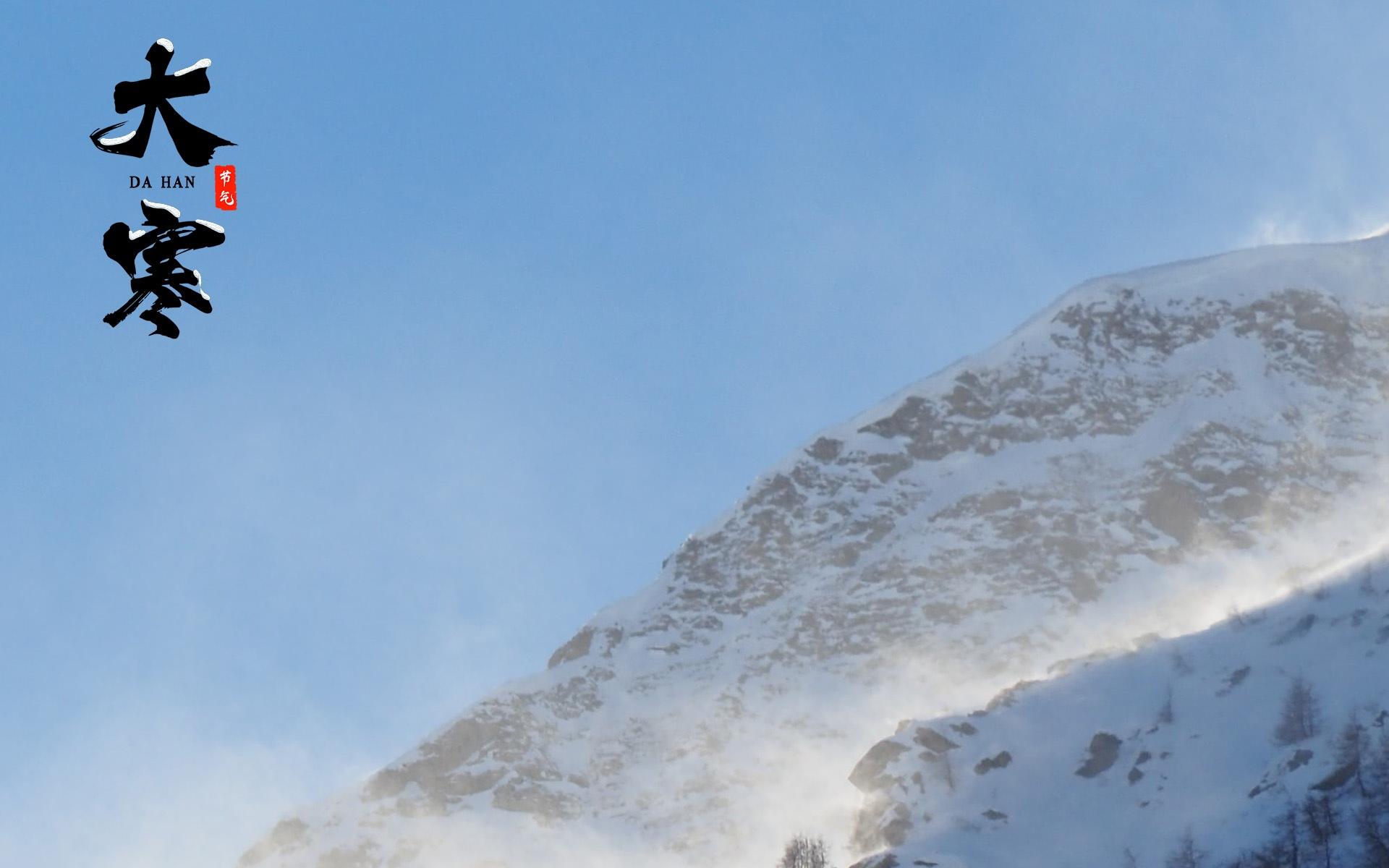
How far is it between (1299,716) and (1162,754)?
9777 mm

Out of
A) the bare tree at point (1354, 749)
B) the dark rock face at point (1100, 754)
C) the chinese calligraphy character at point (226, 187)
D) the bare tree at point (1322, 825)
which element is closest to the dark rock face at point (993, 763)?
the dark rock face at point (1100, 754)

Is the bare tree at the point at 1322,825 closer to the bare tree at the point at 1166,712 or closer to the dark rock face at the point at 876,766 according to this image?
the bare tree at the point at 1166,712

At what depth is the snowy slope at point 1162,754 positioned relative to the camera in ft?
300

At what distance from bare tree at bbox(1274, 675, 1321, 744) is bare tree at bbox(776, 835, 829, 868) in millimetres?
32913

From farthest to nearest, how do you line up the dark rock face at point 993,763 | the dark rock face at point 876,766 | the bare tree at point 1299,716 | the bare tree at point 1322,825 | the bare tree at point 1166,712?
the dark rock face at point 876,766, the dark rock face at point 993,763, the bare tree at point 1166,712, the bare tree at point 1299,716, the bare tree at point 1322,825

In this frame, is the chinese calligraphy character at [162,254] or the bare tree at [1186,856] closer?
the chinese calligraphy character at [162,254]

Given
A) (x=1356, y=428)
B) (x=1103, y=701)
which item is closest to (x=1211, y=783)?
(x=1103, y=701)

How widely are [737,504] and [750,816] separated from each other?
2686 inches

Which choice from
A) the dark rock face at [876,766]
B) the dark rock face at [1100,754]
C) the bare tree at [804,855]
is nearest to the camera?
the bare tree at [804,855]

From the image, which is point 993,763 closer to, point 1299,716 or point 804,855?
point 804,855

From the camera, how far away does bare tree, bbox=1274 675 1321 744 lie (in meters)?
98.6

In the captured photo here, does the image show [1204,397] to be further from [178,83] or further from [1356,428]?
[178,83]

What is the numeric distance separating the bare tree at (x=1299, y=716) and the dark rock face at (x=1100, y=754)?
11903 mm

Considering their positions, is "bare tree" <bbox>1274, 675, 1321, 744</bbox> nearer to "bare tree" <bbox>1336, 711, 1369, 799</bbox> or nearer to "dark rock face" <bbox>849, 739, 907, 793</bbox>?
"bare tree" <bbox>1336, 711, 1369, 799</bbox>
